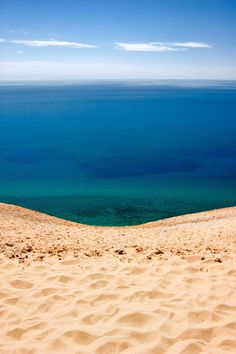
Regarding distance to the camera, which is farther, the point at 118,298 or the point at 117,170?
the point at 117,170

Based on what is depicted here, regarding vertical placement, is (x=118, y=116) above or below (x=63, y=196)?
above

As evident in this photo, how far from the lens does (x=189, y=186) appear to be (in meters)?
38.1

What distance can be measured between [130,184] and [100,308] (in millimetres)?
33236

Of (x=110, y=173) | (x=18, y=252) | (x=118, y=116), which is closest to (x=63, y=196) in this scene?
(x=110, y=173)

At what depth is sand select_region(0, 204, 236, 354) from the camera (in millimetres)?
5035

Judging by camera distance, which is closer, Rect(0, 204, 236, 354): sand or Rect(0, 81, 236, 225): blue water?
Rect(0, 204, 236, 354): sand

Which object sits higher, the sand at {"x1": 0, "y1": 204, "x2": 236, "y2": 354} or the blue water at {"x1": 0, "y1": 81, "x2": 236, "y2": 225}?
the sand at {"x1": 0, "y1": 204, "x2": 236, "y2": 354}

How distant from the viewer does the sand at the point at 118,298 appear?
5035 millimetres

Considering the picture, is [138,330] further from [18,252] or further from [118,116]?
[118,116]

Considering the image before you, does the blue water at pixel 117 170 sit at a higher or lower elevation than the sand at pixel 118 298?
lower

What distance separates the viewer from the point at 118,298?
6.36 meters

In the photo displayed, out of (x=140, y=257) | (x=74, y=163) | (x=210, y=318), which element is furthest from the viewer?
(x=74, y=163)

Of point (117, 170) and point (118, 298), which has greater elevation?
point (118, 298)

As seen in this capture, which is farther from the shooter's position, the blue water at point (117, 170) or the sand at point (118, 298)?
the blue water at point (117, 170)
